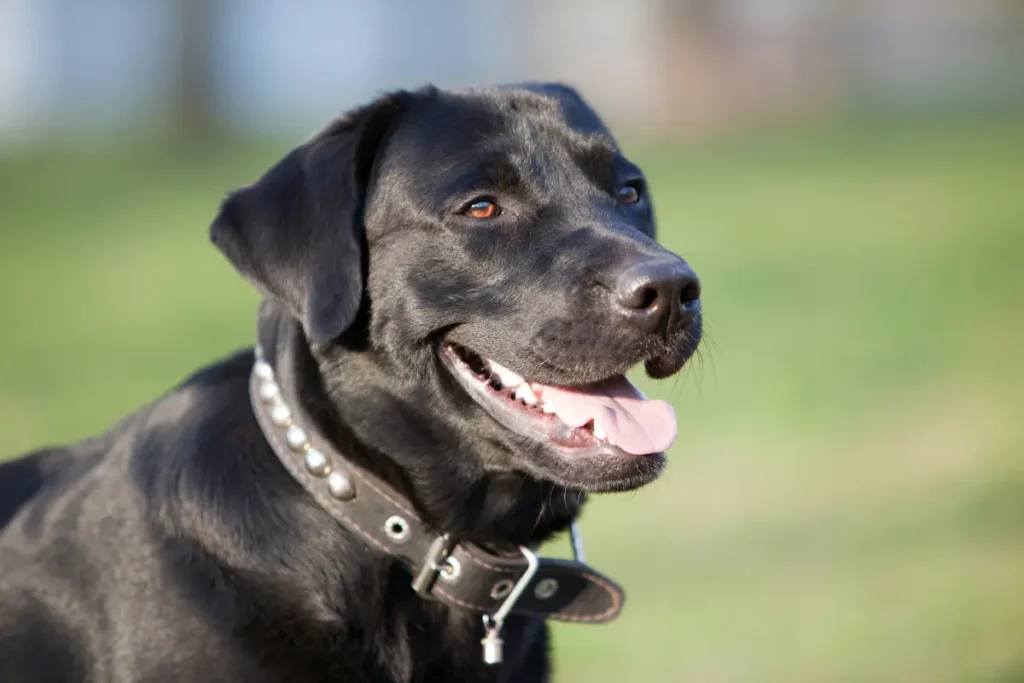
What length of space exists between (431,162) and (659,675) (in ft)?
7.80

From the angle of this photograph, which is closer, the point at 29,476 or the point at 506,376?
the point at 506,376

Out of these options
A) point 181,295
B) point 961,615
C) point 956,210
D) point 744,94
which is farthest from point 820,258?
point 744,94

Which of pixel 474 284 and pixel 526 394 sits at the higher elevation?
pixel 474 284

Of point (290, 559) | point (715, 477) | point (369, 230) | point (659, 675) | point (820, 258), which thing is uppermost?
point (369, 230)

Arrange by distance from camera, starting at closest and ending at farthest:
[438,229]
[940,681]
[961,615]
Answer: [438,229] → [940,681] → [961,615]

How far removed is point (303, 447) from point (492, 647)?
0.67m

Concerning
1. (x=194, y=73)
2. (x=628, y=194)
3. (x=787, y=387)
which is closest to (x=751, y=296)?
(x=787, y=387)

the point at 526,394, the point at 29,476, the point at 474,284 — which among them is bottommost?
the point at 29,476

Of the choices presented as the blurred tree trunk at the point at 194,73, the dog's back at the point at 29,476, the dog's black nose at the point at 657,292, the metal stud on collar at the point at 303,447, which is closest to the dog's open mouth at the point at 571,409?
the dog's black nose at the point at 657,292

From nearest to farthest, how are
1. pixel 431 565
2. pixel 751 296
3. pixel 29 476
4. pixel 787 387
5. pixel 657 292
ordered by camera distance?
pixel 657 292, pixel 431 565, pixel 29 476, pixel 787 387, pixel 751 296

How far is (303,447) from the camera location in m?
3.19

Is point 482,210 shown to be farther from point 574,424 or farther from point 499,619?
point 499,619

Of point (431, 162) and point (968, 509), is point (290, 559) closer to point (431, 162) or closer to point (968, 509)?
point (431, 162)

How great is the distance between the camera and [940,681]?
477 cm
